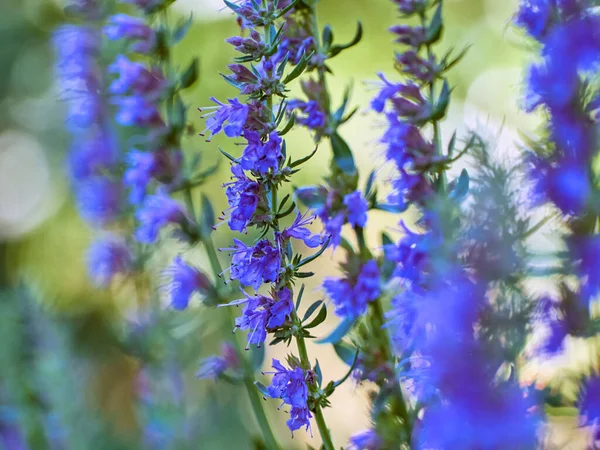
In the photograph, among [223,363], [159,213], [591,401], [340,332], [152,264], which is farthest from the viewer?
[152,264]

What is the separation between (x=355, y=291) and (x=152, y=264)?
761 mm

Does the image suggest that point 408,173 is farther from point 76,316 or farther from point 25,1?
point 25,1

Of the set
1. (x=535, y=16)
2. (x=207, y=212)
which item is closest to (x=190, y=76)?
(x=207, y=212)

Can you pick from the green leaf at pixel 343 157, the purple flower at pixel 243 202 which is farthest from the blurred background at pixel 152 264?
the purple flower at pixel 243 202

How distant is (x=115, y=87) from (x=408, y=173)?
0.59 meters

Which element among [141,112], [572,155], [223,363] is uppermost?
[572,155]

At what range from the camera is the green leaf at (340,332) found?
28.9 inches

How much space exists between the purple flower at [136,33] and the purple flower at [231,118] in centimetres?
43

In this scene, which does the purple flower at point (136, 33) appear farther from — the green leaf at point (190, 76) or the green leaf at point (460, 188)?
the green leaf at point (460, 188)

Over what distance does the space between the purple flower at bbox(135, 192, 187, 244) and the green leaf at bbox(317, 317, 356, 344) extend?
1.36ft

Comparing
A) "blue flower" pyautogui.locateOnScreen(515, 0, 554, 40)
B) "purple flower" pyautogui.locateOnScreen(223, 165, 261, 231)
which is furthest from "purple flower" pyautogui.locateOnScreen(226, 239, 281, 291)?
"blue flower" pyautogui.locateOnScreen(515, 0, 554, 40)

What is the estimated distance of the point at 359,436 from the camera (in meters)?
0.74

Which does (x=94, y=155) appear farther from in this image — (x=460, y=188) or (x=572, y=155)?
(x=572, y=155)

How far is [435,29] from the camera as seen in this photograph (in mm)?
778
